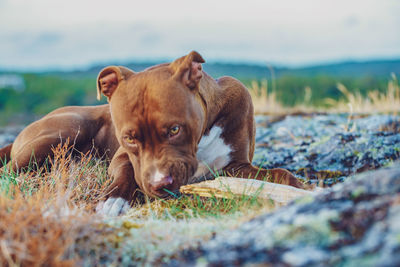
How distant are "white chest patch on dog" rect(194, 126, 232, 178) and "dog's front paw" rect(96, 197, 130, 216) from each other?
2.64 ft

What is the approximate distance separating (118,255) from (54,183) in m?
1.85

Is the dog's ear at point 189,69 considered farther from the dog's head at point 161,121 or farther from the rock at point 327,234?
the rock at point 327,234

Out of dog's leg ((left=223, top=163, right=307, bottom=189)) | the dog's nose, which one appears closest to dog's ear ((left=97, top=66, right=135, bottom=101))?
the dog's nose

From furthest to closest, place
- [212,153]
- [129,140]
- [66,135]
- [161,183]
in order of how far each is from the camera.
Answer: [66,135], [212,153], [129,140], [161,183]

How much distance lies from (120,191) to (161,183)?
761 millimetres

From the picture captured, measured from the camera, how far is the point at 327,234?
1.78 metres

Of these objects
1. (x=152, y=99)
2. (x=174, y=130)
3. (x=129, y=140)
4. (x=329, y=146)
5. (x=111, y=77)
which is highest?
(x=111, y=77)

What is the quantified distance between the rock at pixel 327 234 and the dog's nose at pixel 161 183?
1.30m

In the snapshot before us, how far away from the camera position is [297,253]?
1.71m

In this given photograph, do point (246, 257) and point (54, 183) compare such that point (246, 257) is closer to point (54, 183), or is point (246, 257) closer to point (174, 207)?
point (174, 207)

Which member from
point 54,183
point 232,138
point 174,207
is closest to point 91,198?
point 54,183

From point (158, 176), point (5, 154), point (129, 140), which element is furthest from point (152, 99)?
point (5, 154)

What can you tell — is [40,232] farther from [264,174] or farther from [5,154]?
[5,154]

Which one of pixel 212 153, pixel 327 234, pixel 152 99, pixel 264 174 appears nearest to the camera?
pixel 327 234
